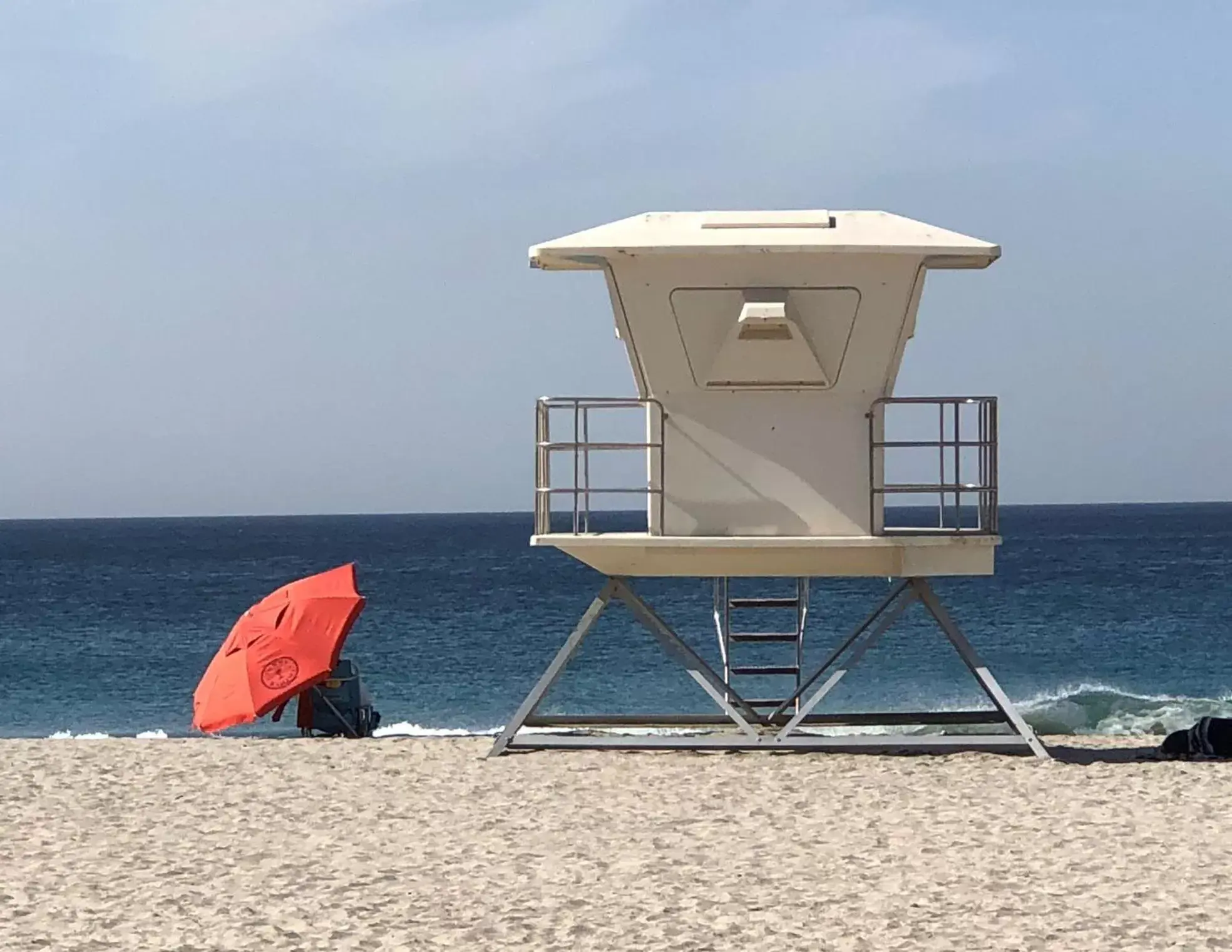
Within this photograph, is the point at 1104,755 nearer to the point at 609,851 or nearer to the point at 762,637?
the point at 762,637

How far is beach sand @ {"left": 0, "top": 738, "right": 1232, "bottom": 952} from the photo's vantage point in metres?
8.97

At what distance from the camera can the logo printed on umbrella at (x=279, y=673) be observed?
1683cm

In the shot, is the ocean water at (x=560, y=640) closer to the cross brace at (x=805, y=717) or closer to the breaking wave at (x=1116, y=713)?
the breaking wave at (x=1116, y=713)

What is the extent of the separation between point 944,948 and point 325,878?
388 centimetres

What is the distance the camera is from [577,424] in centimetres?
1448

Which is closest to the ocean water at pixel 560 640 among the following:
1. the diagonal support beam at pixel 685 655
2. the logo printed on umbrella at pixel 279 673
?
the logo printed on umbrella at pixel 279 673

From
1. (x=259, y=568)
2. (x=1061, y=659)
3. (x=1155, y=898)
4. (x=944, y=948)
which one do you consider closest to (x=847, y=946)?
(x=944, y=948)

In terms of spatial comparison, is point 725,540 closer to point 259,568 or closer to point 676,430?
point 676,430

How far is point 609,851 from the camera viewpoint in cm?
1109

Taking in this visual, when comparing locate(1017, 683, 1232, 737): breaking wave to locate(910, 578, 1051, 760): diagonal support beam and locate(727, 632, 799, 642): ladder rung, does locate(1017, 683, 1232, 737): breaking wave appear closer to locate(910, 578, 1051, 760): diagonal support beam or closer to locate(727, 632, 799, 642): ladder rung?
locate(910, 578, 1051, 760): diagonal support beam

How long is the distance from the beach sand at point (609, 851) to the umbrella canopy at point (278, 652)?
0.80m

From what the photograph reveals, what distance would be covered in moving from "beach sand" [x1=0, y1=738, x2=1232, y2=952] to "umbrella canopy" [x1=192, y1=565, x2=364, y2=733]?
80 cm

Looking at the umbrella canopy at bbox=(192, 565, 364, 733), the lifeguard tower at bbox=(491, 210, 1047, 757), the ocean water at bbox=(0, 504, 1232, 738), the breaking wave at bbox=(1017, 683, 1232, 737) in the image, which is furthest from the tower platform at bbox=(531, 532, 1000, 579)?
the ocean water at bbox=(0, 504, 1232, 738)

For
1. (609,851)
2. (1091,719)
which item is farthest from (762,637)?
(1091,719)
